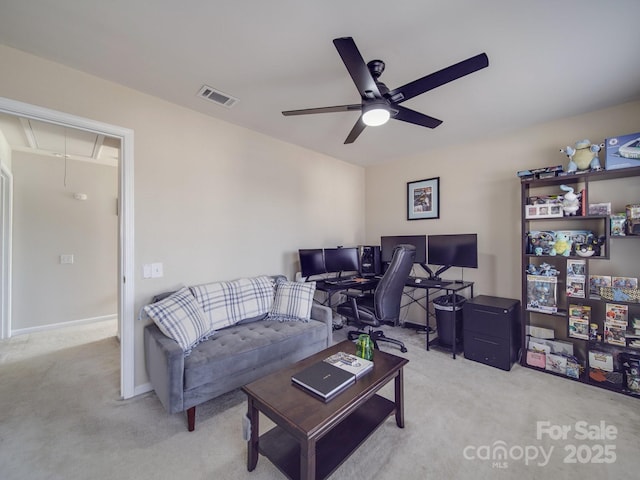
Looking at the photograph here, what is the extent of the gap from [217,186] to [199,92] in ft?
2.81

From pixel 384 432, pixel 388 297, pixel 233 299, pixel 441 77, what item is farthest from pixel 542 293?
pixel 233 299

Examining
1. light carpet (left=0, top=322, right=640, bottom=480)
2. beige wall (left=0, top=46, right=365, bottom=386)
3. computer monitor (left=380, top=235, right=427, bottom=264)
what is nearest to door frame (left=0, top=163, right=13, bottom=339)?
light carpet (left=0, top=322, right=640, bottom=480)

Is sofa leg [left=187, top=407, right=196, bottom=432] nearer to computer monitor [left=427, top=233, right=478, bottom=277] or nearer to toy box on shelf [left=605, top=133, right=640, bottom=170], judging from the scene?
computer monitor [left=427, top=233, right=478, bottom=277]

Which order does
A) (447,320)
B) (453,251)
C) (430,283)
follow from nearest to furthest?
(447,320)
(430,283)
(453,251)

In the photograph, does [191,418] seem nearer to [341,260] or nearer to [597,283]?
[341,260]

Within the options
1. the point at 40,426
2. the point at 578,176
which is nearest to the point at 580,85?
the point at 578,176

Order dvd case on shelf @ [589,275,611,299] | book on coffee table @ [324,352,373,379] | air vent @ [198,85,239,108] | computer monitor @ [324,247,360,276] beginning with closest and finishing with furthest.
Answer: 1. book on coffee table @ [324,352,373,379]
2. air vent @ [198,85,239,108]
3. dvd case on shelf @ [589,275,611,299]
4. computer monitor @ [324,247,360,276]

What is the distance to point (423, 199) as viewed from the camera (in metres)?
3.80

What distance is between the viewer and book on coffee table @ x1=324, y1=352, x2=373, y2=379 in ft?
5.17

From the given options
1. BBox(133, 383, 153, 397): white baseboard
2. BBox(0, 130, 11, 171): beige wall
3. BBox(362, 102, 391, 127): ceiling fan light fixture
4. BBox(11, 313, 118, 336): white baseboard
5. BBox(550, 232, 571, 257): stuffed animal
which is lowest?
BBox(133, 383, 153, 397): white baseboard

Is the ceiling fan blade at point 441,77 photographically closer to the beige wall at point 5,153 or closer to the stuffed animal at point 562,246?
the stuffed animal at point 562,246

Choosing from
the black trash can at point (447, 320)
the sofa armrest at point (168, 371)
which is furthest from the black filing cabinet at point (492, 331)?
the sofa armrest at point (168, 371)

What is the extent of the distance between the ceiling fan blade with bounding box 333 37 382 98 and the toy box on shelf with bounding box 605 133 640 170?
7.03 feet

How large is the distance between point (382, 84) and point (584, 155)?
212cm
